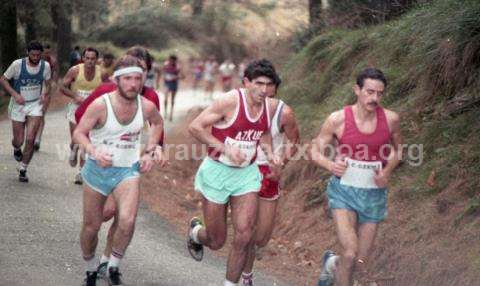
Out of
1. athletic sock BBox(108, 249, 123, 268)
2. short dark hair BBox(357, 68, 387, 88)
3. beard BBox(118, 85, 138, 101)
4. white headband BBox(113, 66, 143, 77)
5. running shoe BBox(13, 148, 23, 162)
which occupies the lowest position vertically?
running shoe BBox(13, 148, 23, 162)

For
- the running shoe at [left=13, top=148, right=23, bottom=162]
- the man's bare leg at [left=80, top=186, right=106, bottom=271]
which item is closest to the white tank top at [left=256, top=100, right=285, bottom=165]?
the man's bare leg at [left=80, top=186, right=106, bottom=271]

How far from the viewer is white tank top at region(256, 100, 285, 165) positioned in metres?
8.61

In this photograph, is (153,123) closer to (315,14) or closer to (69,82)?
(69,82)

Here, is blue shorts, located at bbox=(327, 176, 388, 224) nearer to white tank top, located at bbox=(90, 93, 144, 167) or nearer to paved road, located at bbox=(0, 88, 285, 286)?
white tank top, located at bbox=(90, 93, 144, 167)

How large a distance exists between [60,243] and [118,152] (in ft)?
9.22

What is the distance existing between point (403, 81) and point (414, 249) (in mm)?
4103

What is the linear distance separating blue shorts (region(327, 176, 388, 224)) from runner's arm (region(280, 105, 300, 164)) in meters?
0.62

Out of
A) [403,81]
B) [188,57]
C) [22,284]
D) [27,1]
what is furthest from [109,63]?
[188,57]

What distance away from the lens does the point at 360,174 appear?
812 centimetres

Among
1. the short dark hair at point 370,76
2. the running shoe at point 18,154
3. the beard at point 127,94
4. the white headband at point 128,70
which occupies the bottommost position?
the running shoe at point 18,154

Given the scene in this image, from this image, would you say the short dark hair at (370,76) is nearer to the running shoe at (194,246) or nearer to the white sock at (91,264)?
the running shoe at (194,246)

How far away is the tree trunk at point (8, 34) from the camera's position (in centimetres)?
2886

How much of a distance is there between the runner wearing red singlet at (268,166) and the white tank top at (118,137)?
1211 mm

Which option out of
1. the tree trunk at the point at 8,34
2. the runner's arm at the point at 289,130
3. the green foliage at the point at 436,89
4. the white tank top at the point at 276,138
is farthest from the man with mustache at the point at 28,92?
the tree trunk at the point at 8,34
